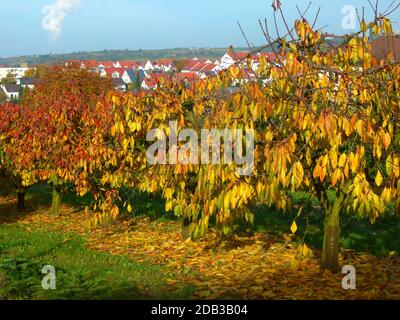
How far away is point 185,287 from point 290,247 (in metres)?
3.11

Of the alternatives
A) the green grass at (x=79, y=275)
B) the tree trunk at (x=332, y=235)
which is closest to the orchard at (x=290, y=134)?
the tree trunk at (x=332, y=235)

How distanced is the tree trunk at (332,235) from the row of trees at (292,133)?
15 mm

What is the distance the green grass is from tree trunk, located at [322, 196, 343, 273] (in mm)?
2044

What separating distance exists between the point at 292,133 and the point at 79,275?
13.1ft

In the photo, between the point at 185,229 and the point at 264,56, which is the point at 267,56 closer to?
the point at 264,56

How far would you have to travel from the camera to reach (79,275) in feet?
25.0

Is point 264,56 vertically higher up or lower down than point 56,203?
higher up

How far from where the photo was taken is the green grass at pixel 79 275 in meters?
6.69

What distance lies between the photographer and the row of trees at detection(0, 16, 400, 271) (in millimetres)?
5059

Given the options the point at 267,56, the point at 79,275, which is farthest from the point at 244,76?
the point at 79,275

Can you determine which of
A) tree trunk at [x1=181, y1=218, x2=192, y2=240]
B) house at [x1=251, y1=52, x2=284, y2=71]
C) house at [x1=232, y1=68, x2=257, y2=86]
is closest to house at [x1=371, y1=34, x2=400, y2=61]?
house at [x1=251, y1=52, x2=284, y2=71]

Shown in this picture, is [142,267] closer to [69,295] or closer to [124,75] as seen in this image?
[69,295]

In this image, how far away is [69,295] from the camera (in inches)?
256

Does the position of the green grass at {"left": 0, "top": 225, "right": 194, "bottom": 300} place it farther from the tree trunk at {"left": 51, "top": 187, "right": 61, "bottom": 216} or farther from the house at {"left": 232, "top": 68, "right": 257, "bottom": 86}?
the tree trunk at {"left": 51, "top": 187, "right": 61, "bottom": 216}
